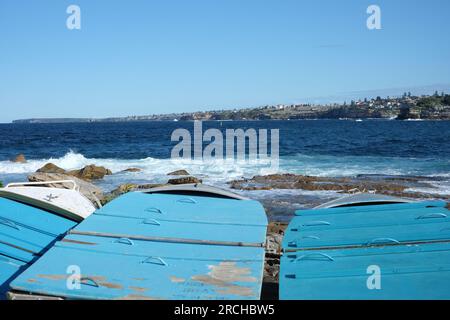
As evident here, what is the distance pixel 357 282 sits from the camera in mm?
4605

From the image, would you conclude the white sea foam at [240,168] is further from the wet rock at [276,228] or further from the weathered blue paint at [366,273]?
the weathered blue paint at [366,273]

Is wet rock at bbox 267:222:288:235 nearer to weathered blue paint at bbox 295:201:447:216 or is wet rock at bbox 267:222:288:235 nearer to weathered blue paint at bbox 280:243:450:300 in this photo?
weathered blue paint at bbox 295:201:447:216

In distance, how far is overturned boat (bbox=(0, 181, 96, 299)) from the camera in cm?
580

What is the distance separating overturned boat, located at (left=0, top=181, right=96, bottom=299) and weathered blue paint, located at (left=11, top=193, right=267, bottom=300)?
60 centimetres

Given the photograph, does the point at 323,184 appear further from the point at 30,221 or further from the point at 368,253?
the point at 368,253

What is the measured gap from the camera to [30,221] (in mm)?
6605

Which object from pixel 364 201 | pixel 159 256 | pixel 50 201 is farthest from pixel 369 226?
pixel 50 201

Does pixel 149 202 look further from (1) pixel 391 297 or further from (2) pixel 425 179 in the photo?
(2) pixel 425 179

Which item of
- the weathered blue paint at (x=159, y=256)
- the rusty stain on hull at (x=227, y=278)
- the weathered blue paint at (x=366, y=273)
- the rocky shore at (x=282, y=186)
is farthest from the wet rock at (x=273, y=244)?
the rusty stain on hull at (x=227, y=278)

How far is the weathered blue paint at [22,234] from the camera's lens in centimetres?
572

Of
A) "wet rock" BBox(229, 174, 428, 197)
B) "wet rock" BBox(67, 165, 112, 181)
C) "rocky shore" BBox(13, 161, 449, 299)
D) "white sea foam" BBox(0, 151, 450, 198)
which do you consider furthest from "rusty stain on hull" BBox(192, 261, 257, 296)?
"wet rock" BBox(67, 165, 112, 181)

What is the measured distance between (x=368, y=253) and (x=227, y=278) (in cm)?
154

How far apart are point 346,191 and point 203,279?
672 inches

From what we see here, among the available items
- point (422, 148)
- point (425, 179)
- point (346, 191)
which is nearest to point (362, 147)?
point (422, 148)
